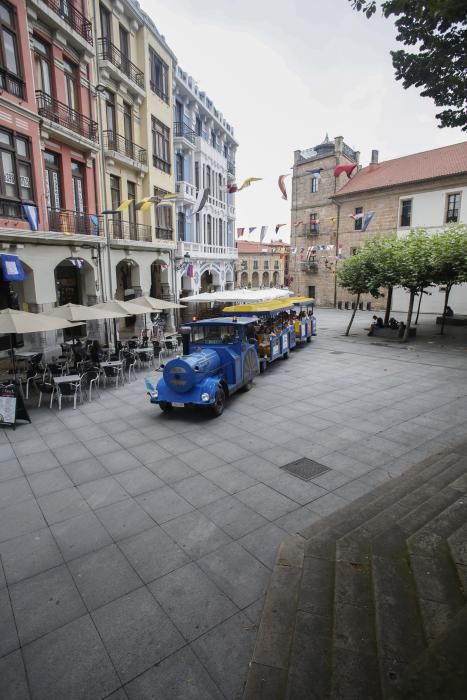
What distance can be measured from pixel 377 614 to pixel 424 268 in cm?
2025

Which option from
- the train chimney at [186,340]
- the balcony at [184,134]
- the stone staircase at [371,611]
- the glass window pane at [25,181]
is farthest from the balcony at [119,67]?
the stone staircase at [371,611]

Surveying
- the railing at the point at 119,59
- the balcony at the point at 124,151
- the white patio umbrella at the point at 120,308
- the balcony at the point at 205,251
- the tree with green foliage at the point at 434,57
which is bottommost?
the white patio umbrella at the point at 120,308

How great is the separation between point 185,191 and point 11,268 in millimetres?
15497

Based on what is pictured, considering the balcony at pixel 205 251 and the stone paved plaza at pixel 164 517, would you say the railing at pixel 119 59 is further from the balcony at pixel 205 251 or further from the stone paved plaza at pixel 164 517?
the stone paved plaza at pixel 164 517

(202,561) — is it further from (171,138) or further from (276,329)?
(171,138)

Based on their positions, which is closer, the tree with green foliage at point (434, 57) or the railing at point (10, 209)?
the tree with green foliage at point (434, 57)

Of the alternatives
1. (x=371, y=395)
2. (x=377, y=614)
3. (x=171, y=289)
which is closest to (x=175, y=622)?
(x=377, y=614)

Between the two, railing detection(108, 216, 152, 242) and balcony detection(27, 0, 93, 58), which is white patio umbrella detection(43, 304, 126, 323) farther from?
balcony detection(27, 0, 93, 58)

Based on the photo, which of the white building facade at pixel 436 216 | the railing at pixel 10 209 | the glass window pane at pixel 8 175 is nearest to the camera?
the railing at pixel 10 209

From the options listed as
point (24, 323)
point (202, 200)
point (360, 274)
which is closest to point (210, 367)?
point (24, 323)

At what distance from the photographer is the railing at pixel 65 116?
48.4 feet

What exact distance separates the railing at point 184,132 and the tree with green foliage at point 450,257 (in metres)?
17.5

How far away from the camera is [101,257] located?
1820cm

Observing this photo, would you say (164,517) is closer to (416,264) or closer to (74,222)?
(74,222)
